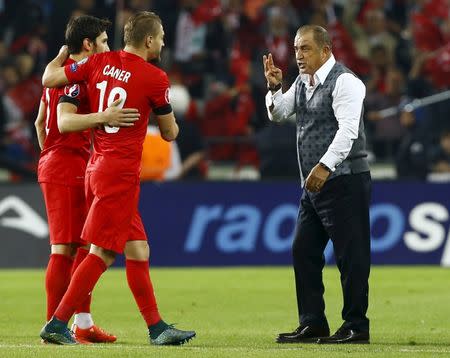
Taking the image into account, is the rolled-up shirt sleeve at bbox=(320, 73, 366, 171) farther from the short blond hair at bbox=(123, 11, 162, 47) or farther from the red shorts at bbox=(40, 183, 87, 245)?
the red shorts at bbox=(40, 183, 87, 245)

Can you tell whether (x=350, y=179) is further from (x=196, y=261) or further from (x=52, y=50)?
(x=52, y=50)

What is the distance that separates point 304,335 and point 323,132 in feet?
4.55

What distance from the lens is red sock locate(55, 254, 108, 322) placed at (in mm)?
8242

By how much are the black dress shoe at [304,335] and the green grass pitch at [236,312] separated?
0.12 m

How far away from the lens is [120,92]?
8.31 metres

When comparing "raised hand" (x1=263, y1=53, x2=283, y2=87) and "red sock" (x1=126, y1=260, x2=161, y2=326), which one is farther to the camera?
"raised hand" (x1=263, y1=53, x2=283, y2=87)

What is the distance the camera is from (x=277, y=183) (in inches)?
640

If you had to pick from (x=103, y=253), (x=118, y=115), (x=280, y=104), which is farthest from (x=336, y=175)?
(x=103, y=253)

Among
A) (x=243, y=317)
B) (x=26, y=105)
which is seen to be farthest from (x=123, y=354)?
(x=26, y=105)

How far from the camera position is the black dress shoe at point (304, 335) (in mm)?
8805

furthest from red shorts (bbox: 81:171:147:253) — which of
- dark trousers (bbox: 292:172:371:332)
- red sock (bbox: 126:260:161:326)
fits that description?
dark trousers (bbox: 292:172:371:332)

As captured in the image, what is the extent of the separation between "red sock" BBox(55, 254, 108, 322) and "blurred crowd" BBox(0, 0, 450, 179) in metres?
8.34

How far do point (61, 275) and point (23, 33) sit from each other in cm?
1006

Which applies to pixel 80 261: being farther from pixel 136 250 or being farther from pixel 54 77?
pixel 54 77
